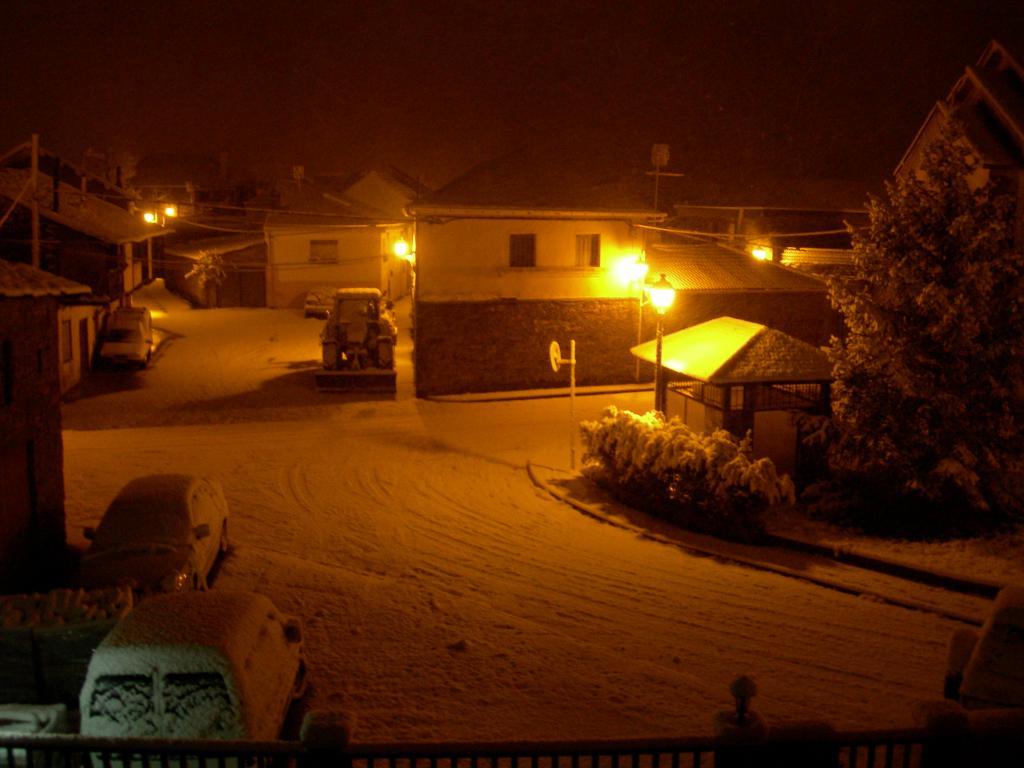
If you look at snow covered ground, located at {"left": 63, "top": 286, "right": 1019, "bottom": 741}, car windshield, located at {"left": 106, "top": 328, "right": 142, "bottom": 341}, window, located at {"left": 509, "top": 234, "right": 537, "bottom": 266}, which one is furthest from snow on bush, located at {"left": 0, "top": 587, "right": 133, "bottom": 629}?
car windshield, located at {"left": 106, "top": 328, "right": 142, "bottom": 341}

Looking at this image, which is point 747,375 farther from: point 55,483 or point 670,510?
point 55,483

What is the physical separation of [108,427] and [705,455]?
14958 mm

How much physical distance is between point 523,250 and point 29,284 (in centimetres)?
1744

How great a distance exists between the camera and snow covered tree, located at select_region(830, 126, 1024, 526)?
14641 mm

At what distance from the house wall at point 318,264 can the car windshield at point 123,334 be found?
47.9 feet

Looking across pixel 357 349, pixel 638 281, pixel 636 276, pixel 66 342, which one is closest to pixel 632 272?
pixel 636 276

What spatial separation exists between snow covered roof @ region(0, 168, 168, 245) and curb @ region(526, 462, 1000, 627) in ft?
62.8

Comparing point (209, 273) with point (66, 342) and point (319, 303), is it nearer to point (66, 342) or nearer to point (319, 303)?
point (319, 303)

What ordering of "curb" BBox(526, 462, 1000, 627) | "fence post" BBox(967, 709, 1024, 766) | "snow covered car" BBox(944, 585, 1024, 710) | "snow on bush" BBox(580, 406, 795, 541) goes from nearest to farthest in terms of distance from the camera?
"fence post" BBox(967, 709, 1024, 766) < "snow covered car" BBox(944, 585, 1024, 710) < "curb" BBox(526, 462, 1000, 627) < "snow on bush" BBox(580, 406, 795, 541)

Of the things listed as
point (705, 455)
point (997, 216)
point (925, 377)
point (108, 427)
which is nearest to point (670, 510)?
point (705, 455)

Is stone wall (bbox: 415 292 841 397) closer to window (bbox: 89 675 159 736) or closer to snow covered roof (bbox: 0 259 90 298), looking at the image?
snow covered roof (bbox: 0 259 90 298)

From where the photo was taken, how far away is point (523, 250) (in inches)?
1067

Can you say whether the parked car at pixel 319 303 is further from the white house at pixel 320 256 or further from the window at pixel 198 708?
the window at pixel 198 708

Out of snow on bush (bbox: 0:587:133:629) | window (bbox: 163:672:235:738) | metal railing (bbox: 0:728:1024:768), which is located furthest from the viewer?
snow on bush (bbox: 0:587:133:629)
